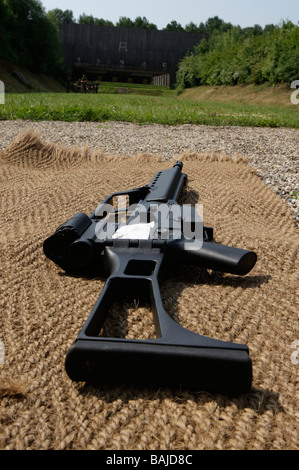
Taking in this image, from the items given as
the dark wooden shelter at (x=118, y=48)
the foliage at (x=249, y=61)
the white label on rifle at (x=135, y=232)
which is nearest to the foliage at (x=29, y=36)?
the dark wooden shelter at (x=118, y=48)

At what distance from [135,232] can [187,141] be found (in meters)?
3.92

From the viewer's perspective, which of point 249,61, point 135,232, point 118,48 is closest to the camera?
point 135,232

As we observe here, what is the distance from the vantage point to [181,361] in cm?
94

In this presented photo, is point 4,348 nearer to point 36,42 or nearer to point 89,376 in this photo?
point 89,376

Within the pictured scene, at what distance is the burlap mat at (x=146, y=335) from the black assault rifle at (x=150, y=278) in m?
0.05

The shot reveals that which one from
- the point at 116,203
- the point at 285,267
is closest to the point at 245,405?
the point at 285,267

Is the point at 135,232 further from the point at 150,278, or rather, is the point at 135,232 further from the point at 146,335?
the point at 146,335

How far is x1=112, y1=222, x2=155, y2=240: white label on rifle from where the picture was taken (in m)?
1.50

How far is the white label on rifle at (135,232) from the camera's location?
1499 mm

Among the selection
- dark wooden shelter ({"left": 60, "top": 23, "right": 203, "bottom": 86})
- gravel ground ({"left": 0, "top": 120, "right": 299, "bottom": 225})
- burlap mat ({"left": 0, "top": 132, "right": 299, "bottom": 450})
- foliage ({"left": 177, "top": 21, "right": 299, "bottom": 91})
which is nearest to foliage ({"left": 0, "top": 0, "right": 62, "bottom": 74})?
dark wooden shelter ({"left": 60, "top": 23, "right": 203, "bottom": 86})

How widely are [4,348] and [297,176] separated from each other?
3134 millimetres

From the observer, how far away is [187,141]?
5242mm

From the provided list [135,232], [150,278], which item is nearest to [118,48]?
[135,232]

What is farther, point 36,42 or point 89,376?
point 36,42
